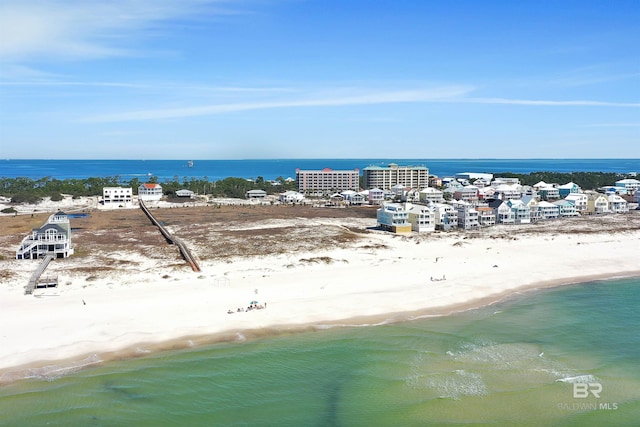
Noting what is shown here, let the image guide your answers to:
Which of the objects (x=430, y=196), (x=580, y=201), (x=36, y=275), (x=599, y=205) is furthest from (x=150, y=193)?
(x=599, y=205)

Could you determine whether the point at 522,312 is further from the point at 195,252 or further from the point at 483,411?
the point at 195,252

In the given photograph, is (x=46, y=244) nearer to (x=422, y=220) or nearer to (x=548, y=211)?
(x=422, y=220)

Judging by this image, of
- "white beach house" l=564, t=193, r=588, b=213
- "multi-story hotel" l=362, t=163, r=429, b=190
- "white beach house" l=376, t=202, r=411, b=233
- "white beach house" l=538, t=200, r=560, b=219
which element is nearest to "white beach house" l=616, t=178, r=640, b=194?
Answer: "white beach house" l=564, t=193, r=588, b=213

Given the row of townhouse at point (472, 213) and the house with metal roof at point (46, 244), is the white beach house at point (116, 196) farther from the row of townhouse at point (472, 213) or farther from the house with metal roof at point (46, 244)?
the row of townhouse at point (472, 213)

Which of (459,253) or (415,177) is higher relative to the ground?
(415,177)

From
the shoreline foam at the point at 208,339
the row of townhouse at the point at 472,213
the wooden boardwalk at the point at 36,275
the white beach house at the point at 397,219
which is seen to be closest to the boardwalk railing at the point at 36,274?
the wooden boardwalk at the point at 36,275

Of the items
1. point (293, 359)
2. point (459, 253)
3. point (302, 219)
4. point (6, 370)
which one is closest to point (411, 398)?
point (293, 359)
